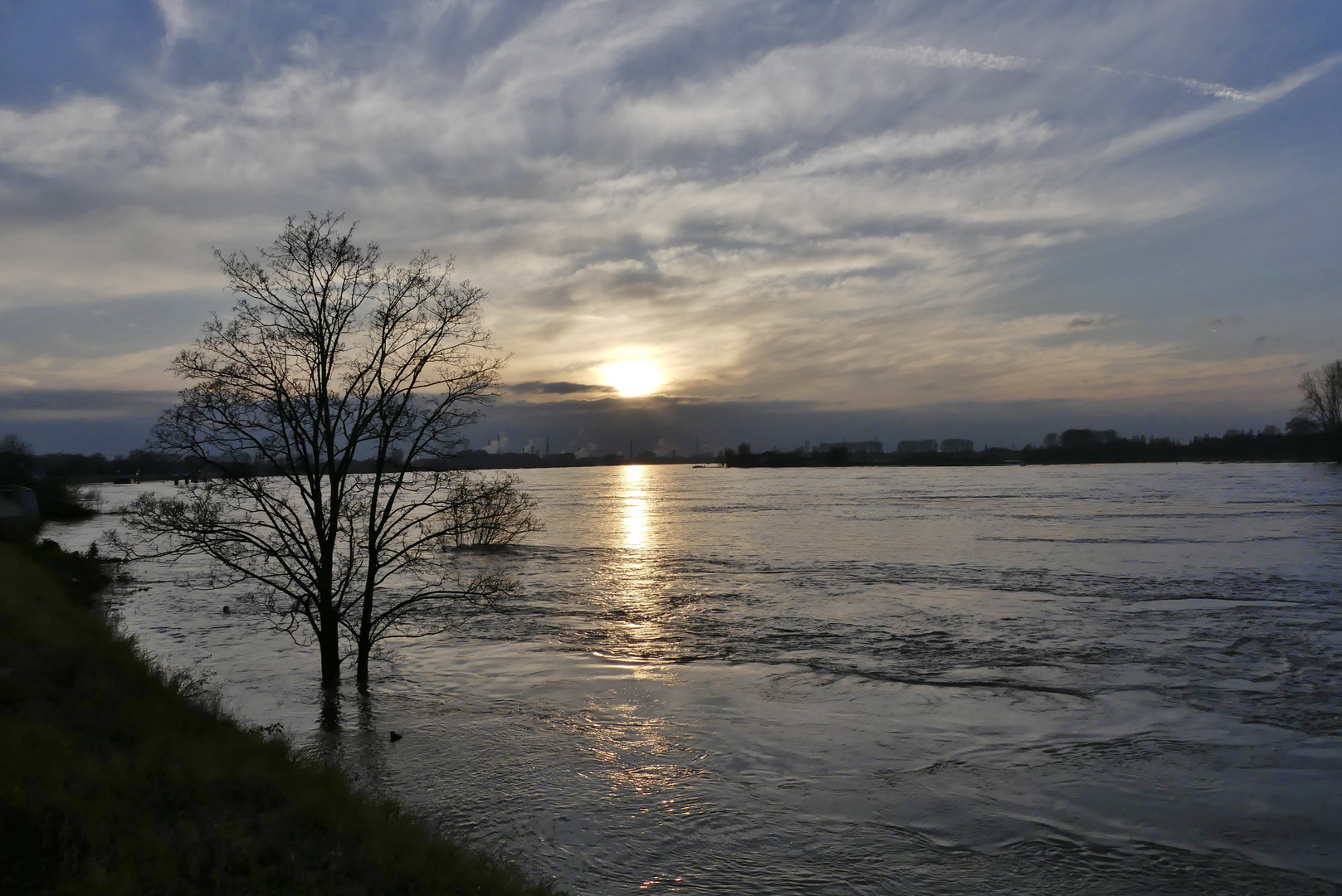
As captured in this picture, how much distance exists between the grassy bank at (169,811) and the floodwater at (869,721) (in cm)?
276

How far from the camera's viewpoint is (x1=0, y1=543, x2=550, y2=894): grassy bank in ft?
22.2

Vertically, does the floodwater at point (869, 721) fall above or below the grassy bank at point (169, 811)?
below

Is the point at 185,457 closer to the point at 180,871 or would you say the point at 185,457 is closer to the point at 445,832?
the point at 445,832

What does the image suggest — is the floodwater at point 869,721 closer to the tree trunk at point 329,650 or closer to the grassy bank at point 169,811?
the tree trunk at point 329,650

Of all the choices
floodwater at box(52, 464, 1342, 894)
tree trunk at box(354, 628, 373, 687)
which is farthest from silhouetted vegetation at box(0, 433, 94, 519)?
tree trunk at box(354, 628, 373, 687)

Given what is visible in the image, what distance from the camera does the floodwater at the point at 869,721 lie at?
11.5 m

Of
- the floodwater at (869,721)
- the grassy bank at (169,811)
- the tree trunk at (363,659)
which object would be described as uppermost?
the grassy bank at (169,811)

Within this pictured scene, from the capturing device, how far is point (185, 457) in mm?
18500

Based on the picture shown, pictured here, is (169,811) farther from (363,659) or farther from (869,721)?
(869,721)

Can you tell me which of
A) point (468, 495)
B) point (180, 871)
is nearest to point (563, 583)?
point (468, 495)

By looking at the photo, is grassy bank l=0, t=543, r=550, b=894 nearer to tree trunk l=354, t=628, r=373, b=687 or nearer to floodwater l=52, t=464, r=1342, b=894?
floodwater l=52, t=464, r=1342, b=894

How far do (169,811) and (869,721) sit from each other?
13.0 meters

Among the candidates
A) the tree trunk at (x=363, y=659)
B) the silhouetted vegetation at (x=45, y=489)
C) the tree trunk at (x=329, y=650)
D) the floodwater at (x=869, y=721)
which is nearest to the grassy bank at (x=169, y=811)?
the floodwater at (x=869, y=721)

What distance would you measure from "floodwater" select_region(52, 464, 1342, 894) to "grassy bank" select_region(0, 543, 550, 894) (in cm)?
276
